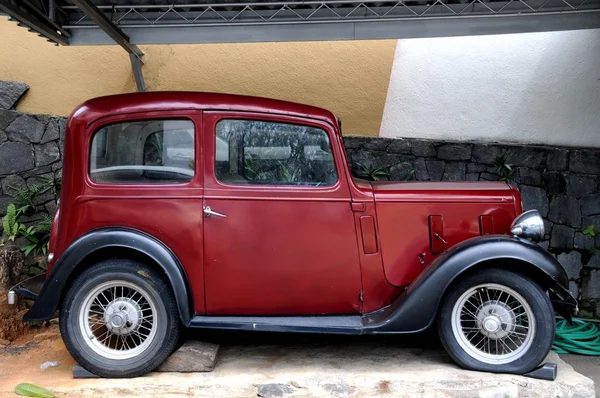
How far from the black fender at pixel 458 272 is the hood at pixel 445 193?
391 mm

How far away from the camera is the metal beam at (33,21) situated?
433cm

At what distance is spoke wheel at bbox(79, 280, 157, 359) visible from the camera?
11.9 feet

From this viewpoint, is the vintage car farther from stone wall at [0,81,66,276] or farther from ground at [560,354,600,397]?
stone wall at [0,81,66,276]

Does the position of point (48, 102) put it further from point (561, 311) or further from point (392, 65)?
point (561, 311)

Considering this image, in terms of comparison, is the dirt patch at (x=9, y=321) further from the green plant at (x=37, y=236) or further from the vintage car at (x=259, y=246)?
the vintage car at (x=259, y=246)

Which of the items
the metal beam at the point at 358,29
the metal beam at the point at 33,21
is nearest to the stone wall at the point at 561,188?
the metal beam at the point at 358,29

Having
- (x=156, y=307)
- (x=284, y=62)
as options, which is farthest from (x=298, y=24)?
(x=156, y=307)

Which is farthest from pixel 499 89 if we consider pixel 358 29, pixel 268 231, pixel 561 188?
pixel 268 231

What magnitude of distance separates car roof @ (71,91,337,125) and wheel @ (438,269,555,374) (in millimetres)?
1525

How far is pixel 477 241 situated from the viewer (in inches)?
141

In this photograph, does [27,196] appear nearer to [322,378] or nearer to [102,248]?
[102,248]

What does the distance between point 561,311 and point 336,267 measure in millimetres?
1630

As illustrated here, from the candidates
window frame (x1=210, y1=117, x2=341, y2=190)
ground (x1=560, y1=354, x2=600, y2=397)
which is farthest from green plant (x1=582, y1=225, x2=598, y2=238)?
window frame (x1=210, y1=117, x2=341, y2=190)

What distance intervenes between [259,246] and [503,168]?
3453mm
